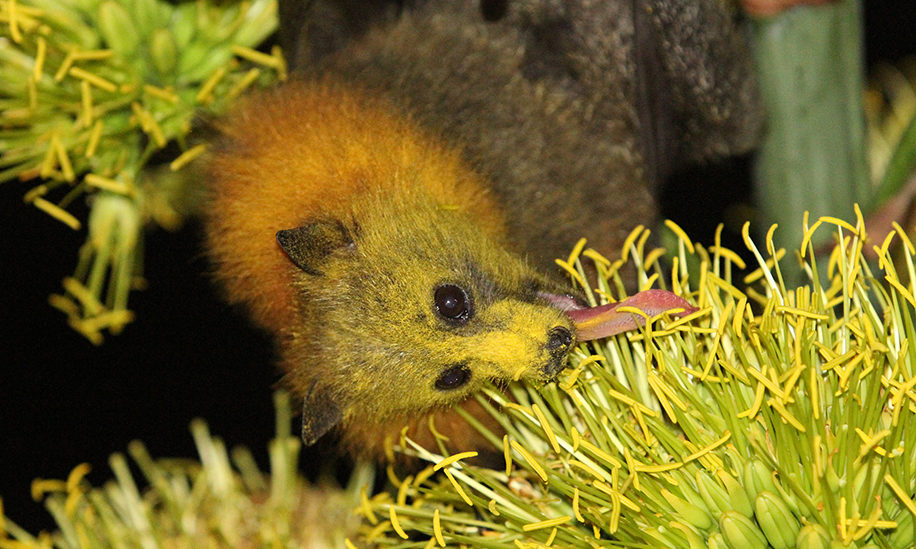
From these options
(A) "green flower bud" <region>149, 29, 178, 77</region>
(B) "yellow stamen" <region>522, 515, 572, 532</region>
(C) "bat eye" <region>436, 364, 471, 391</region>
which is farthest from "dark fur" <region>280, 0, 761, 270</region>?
(B) "yellow stamen" <region>522, 515, 572, 532</region>

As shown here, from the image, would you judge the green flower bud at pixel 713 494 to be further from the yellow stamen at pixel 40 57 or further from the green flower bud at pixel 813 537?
the yellow stamen at pixel 40 57

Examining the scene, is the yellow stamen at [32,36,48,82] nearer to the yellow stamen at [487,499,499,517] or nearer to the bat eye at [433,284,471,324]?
the bat eye at [433,284,471,324]

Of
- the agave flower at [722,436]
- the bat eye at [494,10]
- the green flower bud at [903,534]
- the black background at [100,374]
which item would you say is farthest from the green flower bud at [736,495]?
the black background at [100,374]

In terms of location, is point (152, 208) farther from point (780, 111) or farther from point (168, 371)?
point (780, 111)

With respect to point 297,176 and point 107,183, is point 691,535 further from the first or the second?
point 107,183

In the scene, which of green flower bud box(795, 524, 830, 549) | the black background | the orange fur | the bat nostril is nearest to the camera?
green flower bud box(795, 524, 830, 549)
